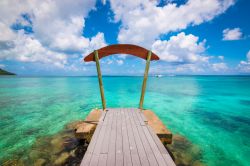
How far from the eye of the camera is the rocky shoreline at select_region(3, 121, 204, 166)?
20.3 ft

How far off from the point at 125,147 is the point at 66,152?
4.16 meters

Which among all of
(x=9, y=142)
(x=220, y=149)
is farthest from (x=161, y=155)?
(x=9, y=142)

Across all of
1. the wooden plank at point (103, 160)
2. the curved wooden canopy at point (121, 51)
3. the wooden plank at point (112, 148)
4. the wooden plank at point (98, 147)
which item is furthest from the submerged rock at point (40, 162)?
the curved wooden canopy at point (121, 51)

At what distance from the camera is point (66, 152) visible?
21.9ft

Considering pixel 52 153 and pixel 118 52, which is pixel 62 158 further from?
pixel 118 52

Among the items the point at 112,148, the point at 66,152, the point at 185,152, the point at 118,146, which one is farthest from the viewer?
the point at 185,152

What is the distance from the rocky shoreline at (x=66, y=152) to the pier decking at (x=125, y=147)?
2.26 metres

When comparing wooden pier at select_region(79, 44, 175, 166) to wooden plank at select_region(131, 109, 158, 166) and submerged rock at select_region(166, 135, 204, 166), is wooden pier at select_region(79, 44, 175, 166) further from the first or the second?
submerged rock at select_region(166, 135, 204, 166)

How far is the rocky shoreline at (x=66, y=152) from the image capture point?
244 inches

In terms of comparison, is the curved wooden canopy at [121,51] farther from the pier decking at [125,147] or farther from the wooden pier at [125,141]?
the pier decking at [125,147]

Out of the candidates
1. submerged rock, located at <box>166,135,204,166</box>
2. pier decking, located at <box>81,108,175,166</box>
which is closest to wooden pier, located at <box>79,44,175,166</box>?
pier decking, located at <box>81,108,175,166</box>

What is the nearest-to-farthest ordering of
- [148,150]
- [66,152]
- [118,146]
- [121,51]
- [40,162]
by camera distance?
[148,150], [118,146], [40,162], [66,152], [121,51]

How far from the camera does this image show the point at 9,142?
26.9 feet

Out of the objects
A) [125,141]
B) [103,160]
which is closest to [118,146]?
[125,141]
